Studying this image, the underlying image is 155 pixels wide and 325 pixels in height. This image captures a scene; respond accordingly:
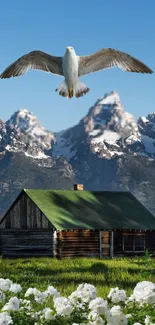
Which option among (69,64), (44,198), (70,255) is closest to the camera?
(69,64)

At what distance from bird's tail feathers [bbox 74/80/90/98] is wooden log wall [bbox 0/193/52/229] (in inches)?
1143

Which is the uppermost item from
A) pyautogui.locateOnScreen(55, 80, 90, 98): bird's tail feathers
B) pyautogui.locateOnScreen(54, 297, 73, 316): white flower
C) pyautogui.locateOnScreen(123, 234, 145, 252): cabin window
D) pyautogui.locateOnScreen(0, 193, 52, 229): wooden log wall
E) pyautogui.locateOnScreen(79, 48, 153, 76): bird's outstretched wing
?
pyautogui.locateOnScreen(79, 48, 153, 76): bird's outstretched wing

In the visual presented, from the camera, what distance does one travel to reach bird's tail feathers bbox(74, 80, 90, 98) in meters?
11.6

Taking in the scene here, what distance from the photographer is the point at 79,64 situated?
11828mm

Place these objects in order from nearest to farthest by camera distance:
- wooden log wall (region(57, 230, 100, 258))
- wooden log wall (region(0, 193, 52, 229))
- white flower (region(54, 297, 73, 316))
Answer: white flower (region(54, 297, 73, 316)) < wooden log wall (region(57, 230, 100, 258)) < wooden log wall (region(0, 193, 52, 229))

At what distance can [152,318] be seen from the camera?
6836mm

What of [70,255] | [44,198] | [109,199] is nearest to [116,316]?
[70,255]

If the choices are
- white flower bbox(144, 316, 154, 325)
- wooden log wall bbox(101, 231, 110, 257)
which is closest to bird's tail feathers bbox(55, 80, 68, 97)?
white flower bbox(144, 316, 154, 325)

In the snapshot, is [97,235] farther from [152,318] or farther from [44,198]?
[152,318]

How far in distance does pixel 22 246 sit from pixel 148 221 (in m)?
9.02

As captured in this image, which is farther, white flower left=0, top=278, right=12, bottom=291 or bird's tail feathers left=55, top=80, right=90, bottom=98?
bird's tail feathers left=55, top=80, right=90, bottom=98

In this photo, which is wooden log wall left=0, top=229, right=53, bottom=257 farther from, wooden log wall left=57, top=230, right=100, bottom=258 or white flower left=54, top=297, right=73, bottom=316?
white flower left=54, top=297, right=73, bottom=316

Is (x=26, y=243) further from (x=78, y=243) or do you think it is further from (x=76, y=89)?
A: (x=76, y=89)

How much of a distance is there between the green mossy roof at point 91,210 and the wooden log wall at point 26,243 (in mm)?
→ 1374
